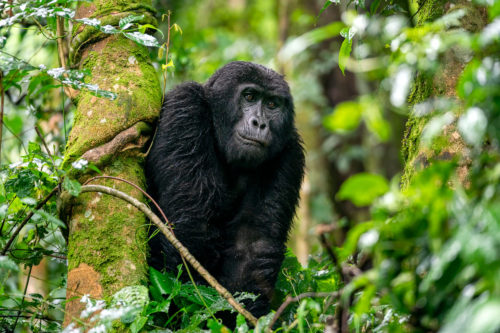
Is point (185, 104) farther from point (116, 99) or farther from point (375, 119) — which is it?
point (375, 119)

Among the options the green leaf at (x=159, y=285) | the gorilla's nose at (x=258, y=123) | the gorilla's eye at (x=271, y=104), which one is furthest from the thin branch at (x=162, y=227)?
the gorilla's eye at (x=271, y=104)

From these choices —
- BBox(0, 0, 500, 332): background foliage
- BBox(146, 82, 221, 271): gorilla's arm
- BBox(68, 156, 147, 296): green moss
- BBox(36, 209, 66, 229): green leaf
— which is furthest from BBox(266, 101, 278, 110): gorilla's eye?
BBox(36, 209, 66, 229): green leaf

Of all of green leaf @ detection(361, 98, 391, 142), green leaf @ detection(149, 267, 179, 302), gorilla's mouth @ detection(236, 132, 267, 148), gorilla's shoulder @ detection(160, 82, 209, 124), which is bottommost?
green leaf @ detection(361, 98, 391, 142)

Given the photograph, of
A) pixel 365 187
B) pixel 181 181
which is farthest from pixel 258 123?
pixel 365 187

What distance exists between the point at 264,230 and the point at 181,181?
84cm

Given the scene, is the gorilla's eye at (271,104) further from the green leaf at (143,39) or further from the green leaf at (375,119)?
the green leaf at (375,119)

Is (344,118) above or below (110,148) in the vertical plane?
below

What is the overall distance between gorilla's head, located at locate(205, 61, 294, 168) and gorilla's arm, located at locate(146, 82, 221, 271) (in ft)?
0.98

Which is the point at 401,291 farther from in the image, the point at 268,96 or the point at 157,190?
the point at 268,96

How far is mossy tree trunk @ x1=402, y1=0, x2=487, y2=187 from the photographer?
9.17 ft

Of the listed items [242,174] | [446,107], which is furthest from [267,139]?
[446,107]

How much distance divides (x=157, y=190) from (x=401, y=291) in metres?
2.74

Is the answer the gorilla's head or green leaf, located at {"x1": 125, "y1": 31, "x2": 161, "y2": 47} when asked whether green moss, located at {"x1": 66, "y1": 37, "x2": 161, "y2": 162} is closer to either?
green leaf, located at {"x1": 125, "y1": 31, "x2": 161, "y2": 47}

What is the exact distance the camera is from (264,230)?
176 inches
